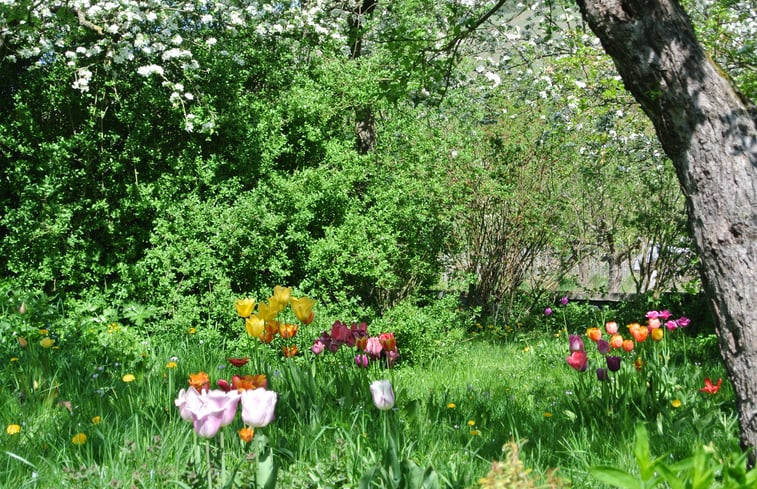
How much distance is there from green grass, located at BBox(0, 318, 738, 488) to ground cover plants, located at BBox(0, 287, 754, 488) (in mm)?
11

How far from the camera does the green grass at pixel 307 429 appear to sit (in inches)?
80.4

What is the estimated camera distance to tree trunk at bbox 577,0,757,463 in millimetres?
2090

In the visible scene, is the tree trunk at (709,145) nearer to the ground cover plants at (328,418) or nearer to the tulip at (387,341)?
the ground cover plants at (328,418)

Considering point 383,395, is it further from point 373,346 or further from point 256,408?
point 373,346

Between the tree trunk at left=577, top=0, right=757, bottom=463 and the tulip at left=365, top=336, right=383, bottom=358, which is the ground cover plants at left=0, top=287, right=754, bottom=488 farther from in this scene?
the tree trunk at left=577, top=0, right=757, bottom=463

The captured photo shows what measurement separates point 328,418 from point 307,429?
30 cm

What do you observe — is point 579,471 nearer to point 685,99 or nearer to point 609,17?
point 685,99

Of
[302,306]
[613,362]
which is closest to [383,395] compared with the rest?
[302,306]

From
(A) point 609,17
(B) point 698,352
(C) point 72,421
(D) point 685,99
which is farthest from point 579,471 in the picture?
(B) point 698,352

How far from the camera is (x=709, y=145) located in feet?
7.06

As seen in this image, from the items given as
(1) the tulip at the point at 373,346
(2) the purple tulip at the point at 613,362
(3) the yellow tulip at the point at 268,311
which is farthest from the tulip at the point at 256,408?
(2) the purple tulip at the point at 613,362

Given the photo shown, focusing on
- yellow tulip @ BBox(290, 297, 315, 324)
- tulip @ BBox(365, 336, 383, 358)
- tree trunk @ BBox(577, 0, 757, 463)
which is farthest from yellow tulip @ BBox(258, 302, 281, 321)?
tree trunk @ BBox(577, 0, 757, 463)

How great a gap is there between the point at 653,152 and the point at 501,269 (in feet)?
6.85

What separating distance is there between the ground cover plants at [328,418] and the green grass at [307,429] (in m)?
0.01
